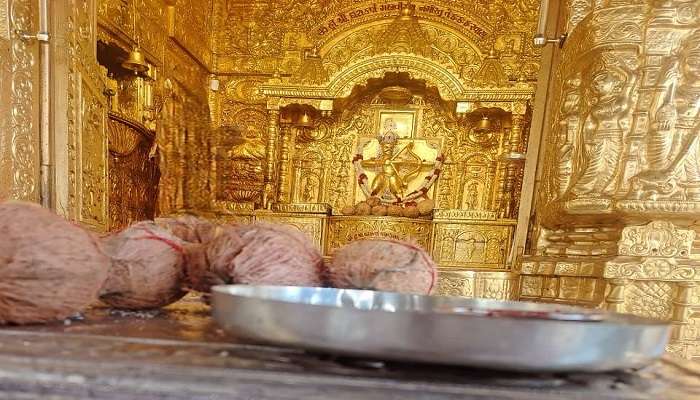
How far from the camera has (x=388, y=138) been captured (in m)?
3.86

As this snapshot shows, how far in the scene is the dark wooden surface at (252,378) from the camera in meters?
0.23

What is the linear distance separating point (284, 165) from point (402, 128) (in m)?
1.14

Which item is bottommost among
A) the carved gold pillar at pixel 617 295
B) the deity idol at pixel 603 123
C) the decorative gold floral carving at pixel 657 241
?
the carved gold pillar at pixel 617 295

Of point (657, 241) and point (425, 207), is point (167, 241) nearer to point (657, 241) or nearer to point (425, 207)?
point (657, 241)

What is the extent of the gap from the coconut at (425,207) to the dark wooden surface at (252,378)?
328 cm

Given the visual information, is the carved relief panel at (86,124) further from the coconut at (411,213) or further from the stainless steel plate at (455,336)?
the coconut at (411,213)

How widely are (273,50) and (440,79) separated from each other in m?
1.53

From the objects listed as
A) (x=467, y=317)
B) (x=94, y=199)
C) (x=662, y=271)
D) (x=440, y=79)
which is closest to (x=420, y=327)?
(x=467, y=317)

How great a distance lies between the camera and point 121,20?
2578mm

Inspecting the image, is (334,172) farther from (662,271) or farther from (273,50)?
(662,271)

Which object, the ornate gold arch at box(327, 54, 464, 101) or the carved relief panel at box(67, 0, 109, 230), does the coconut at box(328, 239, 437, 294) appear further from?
the ornate gold arch at box(327, 54, 464, 101)

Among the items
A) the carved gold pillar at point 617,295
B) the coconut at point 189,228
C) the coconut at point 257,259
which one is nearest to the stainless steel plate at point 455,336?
the coconut at point 257,259

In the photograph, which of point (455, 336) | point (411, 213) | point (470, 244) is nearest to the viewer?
point (455, 336)

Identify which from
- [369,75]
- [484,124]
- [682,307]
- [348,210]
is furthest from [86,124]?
[484,124]
